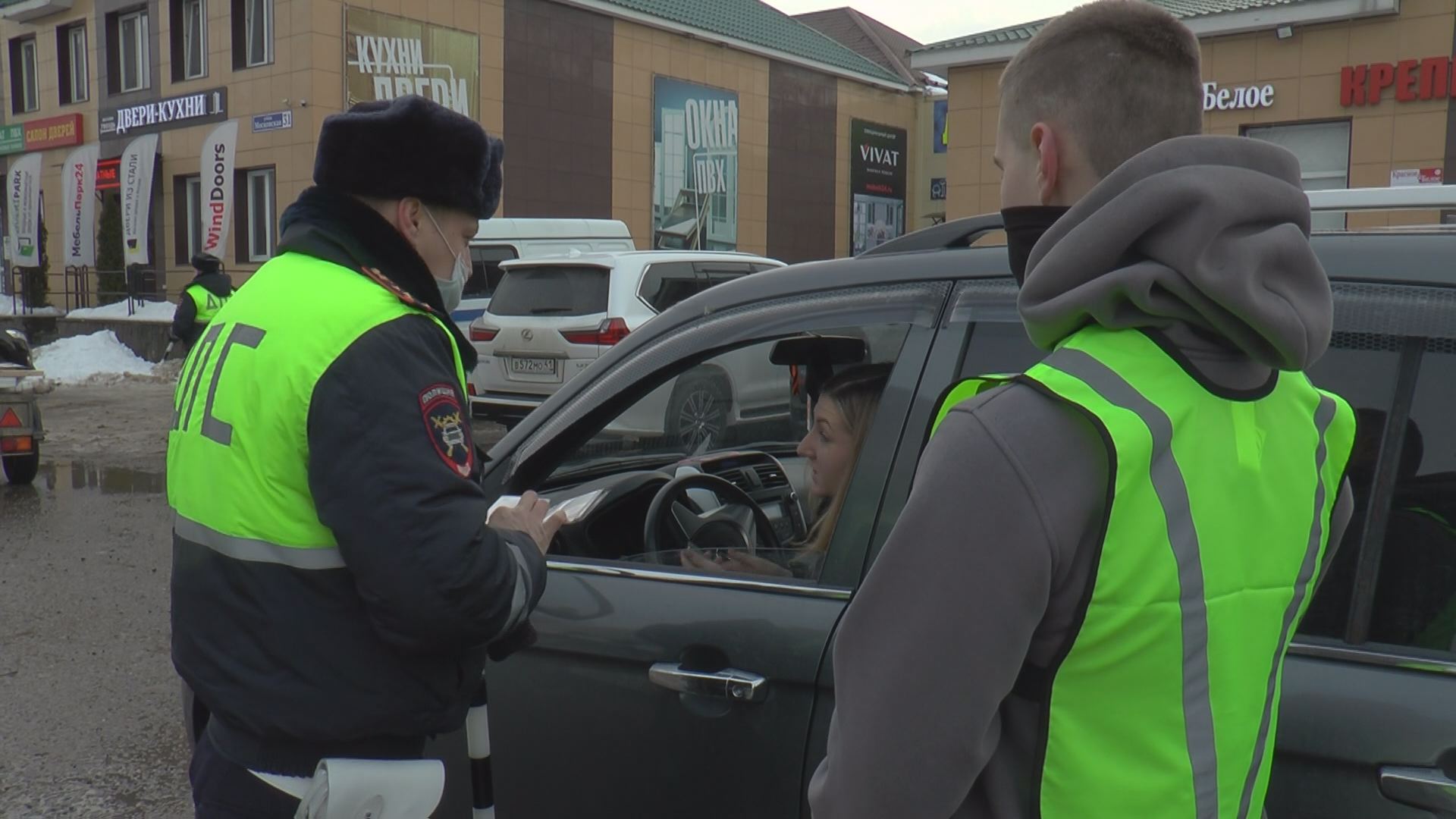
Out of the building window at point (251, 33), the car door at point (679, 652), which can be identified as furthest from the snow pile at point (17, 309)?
the car door at point (679, 652)

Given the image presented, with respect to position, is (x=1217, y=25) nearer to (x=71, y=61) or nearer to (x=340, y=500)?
(x=340, y=500)

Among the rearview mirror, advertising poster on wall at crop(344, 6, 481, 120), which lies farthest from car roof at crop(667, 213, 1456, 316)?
advertising poster on wall at crop(344, 6, 481, 120)

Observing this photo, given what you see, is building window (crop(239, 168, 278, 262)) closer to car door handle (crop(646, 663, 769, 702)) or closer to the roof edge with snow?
the roof edge with snow

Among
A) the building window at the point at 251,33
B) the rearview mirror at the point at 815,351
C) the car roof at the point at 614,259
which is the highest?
the building window at the point at 251,33

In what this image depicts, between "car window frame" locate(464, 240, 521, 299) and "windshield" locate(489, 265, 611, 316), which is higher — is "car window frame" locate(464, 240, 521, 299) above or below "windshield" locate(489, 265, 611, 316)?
above

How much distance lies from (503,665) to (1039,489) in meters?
1.63

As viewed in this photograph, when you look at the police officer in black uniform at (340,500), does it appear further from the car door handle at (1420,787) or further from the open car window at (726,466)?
the car door handle at (1420,787)

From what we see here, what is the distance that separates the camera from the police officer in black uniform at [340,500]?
179 cm

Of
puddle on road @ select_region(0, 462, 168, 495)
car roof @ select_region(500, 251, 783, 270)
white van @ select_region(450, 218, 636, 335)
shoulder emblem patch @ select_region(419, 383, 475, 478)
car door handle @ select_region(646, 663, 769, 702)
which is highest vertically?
white van @ select_region(450, 218, 636, 335)

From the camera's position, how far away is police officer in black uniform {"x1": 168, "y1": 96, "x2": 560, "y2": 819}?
5.88ft

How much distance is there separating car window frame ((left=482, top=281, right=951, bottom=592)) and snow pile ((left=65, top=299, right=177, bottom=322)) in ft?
70.5

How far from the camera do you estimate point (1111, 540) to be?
107cm

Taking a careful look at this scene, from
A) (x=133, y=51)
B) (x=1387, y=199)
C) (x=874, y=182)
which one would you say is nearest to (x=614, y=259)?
(x=1387, y=199)

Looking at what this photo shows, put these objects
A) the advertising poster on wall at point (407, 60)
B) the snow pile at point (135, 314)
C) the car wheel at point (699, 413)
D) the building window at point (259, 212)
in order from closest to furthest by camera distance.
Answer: the car wheel at point (699, 413), the advertising poster on wall at point (407, 60), the snow pile at point (135, 314), the building window at point (259, 212)
